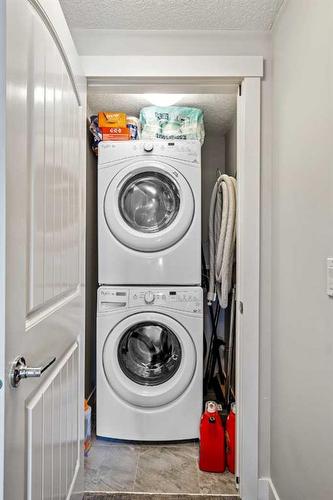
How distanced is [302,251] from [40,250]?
88 centimetres

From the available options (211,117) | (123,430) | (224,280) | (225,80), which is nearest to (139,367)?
(123,430)

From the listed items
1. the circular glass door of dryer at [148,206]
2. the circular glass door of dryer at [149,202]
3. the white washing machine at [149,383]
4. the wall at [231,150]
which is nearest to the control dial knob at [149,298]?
the white washing machine at [149,383]

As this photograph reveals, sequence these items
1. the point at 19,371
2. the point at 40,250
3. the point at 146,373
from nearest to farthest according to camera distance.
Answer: the point at 19,371 < the point at 40,250 < the point at 146,373

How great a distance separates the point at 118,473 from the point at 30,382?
1286 mm

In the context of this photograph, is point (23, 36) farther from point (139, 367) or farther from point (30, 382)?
point (139, 367)

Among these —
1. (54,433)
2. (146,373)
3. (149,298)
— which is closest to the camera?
(54,433)

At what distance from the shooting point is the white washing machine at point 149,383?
2115 mm

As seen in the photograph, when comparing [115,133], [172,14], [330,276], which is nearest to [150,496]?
A: [330,276]

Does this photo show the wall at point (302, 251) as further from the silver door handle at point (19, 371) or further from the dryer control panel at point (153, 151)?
the silver door handle at point (19, 371)

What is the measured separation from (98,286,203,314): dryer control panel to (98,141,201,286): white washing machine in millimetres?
59

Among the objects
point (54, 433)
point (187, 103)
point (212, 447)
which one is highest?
point (187, 103)

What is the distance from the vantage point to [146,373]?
88.7 inches

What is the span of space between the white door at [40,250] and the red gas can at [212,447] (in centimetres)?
73

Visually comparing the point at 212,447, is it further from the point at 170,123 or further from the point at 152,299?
the point at 170,123
